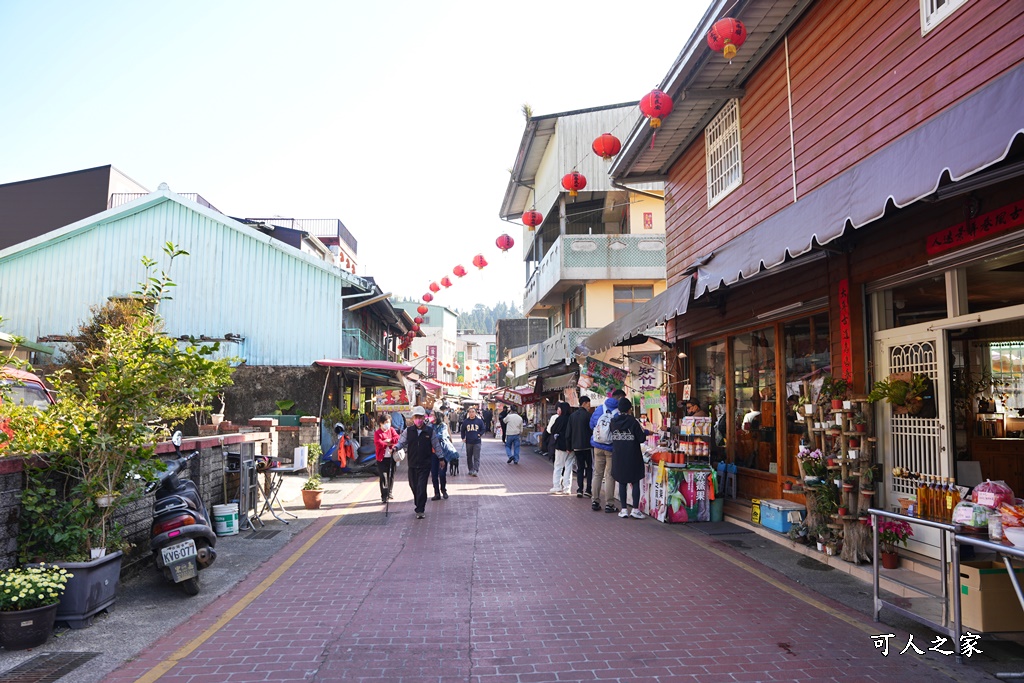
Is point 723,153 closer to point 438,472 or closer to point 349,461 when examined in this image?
point 438,472

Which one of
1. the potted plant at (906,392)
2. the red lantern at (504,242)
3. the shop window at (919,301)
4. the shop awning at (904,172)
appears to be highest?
the red lantern at (504,242)

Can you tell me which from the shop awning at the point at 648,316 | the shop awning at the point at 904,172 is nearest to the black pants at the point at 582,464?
the shop awning at the point at 648,316

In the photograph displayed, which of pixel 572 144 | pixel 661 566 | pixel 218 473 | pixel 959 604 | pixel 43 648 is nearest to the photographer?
pixel 959 604

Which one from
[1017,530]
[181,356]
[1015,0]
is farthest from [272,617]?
[1015,0]

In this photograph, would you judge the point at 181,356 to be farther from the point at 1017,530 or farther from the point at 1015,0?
the point at 1015,0

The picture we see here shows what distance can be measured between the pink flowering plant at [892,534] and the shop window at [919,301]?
2.03 meters

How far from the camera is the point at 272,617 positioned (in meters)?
6.01

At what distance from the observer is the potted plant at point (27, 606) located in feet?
16.7

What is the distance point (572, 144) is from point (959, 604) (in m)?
22.3

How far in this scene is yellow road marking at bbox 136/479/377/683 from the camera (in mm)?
4773

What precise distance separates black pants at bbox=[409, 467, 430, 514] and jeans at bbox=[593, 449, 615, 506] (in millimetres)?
2788

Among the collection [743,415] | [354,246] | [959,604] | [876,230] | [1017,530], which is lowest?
[959,604]

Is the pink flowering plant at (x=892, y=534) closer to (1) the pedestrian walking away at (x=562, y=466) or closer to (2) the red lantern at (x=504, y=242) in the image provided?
(1) the pedestrian walking away at (x=562, y=466)

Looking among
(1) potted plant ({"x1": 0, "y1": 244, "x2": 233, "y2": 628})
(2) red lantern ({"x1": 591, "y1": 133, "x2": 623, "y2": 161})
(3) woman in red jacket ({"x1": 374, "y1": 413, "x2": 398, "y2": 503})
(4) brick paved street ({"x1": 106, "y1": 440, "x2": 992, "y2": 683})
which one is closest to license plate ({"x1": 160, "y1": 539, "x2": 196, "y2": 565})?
(1) potted plant ({"x1": 0, "y1": 244, "x2": 233, "y2": 628})
